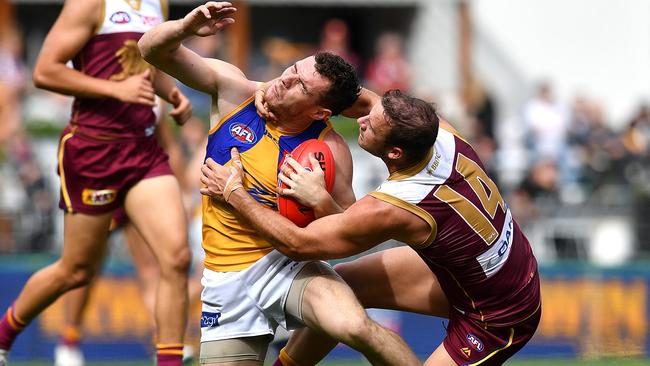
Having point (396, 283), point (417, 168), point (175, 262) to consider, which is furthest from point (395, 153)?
point (175, 262)

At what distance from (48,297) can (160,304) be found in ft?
2.91

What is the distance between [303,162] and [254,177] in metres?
0.33

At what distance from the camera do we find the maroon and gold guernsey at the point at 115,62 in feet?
24.7

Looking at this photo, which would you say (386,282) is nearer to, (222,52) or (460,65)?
(222,52)

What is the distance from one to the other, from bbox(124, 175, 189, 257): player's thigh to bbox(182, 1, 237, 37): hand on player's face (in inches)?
59.4

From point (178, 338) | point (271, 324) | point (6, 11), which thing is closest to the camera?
point (271, 324)

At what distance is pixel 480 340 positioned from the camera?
656cm

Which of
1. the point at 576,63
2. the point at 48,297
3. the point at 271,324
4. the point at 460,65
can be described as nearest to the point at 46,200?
the point at 48,297

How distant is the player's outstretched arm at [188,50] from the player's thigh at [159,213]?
3.80ft

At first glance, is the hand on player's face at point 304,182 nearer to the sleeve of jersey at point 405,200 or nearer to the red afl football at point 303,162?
the red afl football at point 303,162

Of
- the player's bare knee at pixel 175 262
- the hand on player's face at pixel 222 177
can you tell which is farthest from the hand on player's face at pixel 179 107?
the hand on player's face at pixel 222 177

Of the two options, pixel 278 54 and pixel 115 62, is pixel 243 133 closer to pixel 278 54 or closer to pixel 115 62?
pixel 115 62

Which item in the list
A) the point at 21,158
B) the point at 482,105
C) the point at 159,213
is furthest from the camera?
the point at 482,105

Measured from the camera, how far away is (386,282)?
6.79 metres
